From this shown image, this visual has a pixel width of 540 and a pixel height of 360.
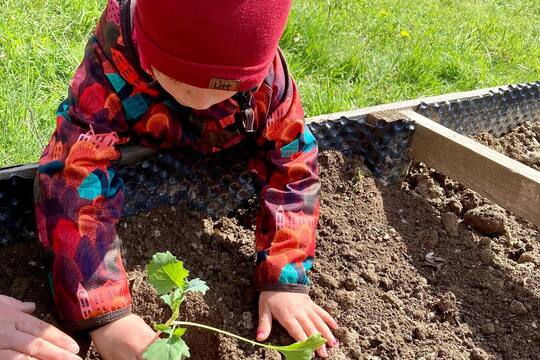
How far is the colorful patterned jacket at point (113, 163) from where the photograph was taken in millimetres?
1788

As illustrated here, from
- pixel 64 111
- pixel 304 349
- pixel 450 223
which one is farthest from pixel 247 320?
pixel 450 223

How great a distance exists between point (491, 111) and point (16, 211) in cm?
187

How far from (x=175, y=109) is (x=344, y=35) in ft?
6.23

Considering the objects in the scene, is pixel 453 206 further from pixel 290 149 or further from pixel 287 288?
pixel 287 288

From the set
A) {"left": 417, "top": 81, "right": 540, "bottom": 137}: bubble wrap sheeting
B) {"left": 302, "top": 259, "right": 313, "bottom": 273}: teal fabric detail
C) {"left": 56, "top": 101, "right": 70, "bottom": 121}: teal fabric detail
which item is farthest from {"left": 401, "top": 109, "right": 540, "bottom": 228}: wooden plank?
{"left": 56, "top": 101, "right": 70, "bottom": 121}: teal fabric detail

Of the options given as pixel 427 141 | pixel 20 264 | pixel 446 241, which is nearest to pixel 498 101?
pixel 427 141

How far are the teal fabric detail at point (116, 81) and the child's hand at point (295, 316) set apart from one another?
0.67 m

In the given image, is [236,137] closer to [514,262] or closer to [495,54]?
[514,262]

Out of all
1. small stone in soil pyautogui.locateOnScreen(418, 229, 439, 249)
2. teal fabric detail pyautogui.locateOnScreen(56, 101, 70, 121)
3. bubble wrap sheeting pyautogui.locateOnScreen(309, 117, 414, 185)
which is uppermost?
teal fabric detail pyautogui.locateOnScreen(56, 101, 70, 121)

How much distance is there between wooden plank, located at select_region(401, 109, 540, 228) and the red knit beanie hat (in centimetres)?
101

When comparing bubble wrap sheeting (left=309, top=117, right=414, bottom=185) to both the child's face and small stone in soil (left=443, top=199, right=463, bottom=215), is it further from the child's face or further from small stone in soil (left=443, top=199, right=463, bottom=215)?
the child's face

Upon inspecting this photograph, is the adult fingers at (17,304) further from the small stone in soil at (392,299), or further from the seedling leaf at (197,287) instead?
the small stone in soil at (392,299)

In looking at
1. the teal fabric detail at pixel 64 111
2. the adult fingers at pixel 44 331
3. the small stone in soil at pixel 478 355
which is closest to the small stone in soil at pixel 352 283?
the small stone in soil at pixel 478 355

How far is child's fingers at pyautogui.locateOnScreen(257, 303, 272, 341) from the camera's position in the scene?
186cm
